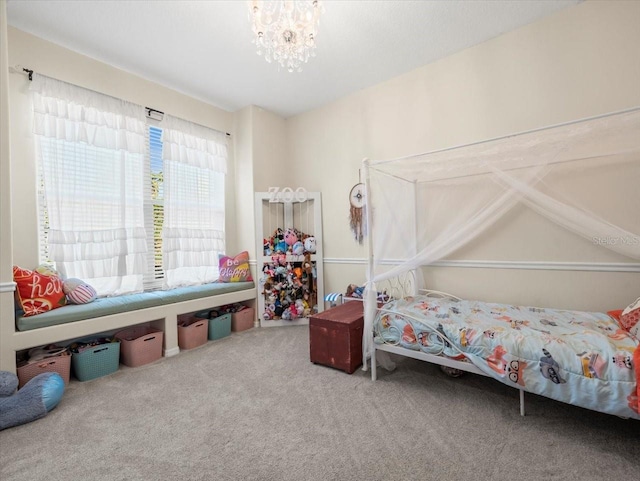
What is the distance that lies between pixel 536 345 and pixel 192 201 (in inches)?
149

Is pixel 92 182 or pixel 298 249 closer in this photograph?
pixel 92 182

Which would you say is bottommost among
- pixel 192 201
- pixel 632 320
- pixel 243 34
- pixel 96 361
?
pixel 96 361

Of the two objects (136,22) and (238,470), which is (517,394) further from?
(136,22)

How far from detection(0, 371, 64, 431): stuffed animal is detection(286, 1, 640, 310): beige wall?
9.97 ft

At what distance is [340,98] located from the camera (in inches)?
158

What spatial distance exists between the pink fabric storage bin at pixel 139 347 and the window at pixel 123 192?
49 centimetres

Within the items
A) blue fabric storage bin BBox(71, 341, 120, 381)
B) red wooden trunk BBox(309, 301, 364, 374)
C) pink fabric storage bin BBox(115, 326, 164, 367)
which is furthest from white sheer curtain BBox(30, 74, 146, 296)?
red wooden trunk BBox(309, 301, 364, 374)

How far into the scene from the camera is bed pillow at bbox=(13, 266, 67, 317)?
238 centimetres

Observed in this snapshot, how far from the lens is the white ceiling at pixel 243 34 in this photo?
2.43m

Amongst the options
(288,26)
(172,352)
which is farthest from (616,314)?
(172,352)

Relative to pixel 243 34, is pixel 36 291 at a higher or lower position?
lower

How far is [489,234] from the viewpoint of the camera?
113 inches

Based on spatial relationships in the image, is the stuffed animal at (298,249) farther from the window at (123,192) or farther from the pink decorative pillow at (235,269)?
the window at (123,192)

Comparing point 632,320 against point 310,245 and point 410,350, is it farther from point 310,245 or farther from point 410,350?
point 310,245
